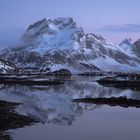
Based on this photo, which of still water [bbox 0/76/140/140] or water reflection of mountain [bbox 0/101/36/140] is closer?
water reflection of mountain [bbox 0/101/36/140]

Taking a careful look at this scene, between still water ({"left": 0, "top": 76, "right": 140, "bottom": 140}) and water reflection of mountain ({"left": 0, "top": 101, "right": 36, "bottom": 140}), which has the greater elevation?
water reflection of mountain ({"left": 0, "top": 101, "right": 36, "bottom": 140})

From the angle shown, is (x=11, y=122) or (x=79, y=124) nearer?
(x=11, y=122)

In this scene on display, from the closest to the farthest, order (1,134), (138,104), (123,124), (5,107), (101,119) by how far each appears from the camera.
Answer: (1,134), (123,124), (101,119), (5,107), (138,104)

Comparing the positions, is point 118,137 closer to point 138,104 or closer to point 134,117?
point 134,117

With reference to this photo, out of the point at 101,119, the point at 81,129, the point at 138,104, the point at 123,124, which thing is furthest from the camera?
the point at 138,104

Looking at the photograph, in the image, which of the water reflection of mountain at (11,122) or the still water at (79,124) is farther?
the still water at (79,124)

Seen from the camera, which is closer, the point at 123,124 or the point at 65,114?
the point at 123,124

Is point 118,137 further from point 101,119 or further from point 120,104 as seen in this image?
point 120,104

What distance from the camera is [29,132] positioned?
136 ft

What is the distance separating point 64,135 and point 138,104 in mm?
34205

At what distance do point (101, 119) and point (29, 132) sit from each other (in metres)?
14.9

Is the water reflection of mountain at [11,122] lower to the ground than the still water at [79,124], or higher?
higher

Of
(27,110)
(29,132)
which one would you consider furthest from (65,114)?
(29,132)

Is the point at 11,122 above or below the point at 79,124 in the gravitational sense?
above
